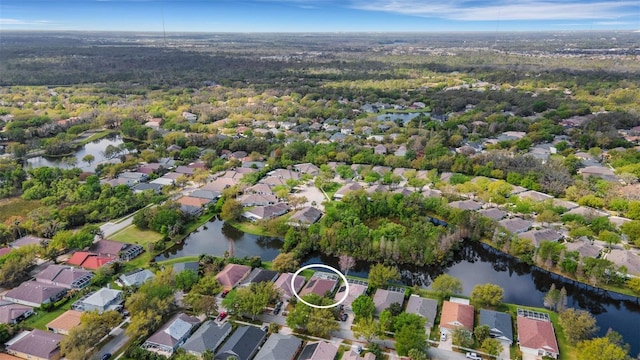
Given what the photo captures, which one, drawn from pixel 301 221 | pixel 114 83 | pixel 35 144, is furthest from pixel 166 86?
pixel 301 221

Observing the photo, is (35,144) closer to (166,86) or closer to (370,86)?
(166,86)

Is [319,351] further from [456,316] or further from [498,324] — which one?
[498,324]

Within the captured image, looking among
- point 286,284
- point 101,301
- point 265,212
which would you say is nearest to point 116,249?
point 101,301

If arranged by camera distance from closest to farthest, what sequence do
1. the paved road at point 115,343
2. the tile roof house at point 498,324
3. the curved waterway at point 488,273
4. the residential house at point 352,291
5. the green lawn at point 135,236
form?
the paved road at point 115,343 < the tile roof house at point 498,324 < the residential house at point 352,291 < the curved waterway at point 488,273 < the green lawn at point 135,236

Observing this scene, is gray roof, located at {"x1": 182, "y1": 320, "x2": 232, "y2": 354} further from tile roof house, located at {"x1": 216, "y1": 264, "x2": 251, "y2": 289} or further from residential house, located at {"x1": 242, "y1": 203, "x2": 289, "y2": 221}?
residential house, located at {"x1": 242, "y1": 203, "x2": 289, "y2": 221}

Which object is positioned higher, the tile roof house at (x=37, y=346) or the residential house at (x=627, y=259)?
the residential house at (x=627, y=259)

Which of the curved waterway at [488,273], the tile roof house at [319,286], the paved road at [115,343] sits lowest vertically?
the curved waterway at [488,273]

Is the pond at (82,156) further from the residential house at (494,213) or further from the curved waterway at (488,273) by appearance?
the residential house at (494,213)

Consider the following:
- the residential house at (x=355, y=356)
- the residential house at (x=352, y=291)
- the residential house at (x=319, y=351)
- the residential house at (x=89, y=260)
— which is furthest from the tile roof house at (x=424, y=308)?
the residential house at (x=89, y=260)
